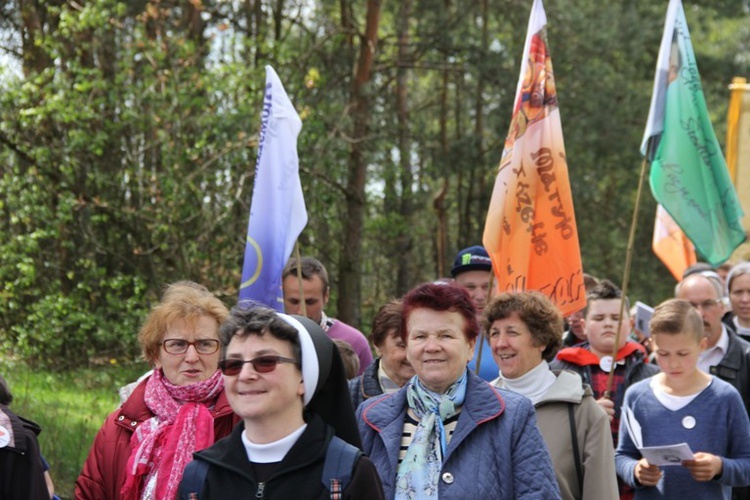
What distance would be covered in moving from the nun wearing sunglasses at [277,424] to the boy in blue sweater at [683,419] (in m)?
2.80

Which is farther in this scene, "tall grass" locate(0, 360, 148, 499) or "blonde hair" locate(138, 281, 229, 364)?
"tall grass" locate(0, 360, 148, 499)

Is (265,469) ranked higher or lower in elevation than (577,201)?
lower

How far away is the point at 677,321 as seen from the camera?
6.05 metres

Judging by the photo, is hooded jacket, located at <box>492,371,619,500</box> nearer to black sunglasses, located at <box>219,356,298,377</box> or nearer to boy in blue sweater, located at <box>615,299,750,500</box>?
boy in blue sweater, located at <box>615,299,750,500</box>

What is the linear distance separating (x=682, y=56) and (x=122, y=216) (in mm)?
6726

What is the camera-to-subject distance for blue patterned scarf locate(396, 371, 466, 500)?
4168 mm

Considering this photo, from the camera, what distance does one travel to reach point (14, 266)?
489 inches

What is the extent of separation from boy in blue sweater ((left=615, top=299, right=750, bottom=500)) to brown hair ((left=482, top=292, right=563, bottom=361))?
99 centimetres

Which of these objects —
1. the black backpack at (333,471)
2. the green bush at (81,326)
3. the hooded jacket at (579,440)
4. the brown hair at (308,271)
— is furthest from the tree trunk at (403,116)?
the black backpack at (333,471)

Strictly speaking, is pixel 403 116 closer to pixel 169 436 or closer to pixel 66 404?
pixel 66 404

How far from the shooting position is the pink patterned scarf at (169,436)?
4504 millimetres

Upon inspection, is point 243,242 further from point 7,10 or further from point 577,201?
point 577,201

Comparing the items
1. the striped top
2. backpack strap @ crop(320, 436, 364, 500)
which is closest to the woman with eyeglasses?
the striped top

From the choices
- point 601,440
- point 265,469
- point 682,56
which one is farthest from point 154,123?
point 265,469
